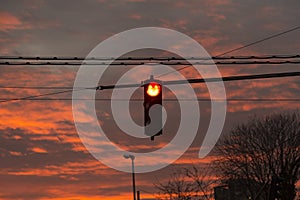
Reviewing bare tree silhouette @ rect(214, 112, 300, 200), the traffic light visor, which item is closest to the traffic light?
the traffic light visor

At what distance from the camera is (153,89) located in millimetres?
18641

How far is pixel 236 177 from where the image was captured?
3172 inches

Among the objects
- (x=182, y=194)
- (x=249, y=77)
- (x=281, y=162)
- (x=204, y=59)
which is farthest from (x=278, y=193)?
(x=281, y=162)

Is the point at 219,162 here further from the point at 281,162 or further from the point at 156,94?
the point at 156,94

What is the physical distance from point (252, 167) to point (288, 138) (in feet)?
17.2

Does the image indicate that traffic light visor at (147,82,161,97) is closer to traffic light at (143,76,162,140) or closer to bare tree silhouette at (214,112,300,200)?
traffic light at (143,76,162,140)

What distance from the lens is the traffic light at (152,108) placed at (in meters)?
17.8

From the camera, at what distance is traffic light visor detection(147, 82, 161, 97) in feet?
60.8

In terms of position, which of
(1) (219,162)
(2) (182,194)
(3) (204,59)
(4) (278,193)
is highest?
(1) (219,162)

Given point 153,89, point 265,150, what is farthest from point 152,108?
point 265,150

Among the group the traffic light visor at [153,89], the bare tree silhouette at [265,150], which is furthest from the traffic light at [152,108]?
the bare tree silhouette at [265,150]

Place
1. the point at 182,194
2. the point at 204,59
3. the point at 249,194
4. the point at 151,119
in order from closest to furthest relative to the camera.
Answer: the point at 151,119, the point at 204,59, the point at 182,194, the point at 249,194

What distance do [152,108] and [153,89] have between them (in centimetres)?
68

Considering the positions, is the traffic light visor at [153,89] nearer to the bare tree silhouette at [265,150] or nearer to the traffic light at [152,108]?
the traffic light at [152,108]
